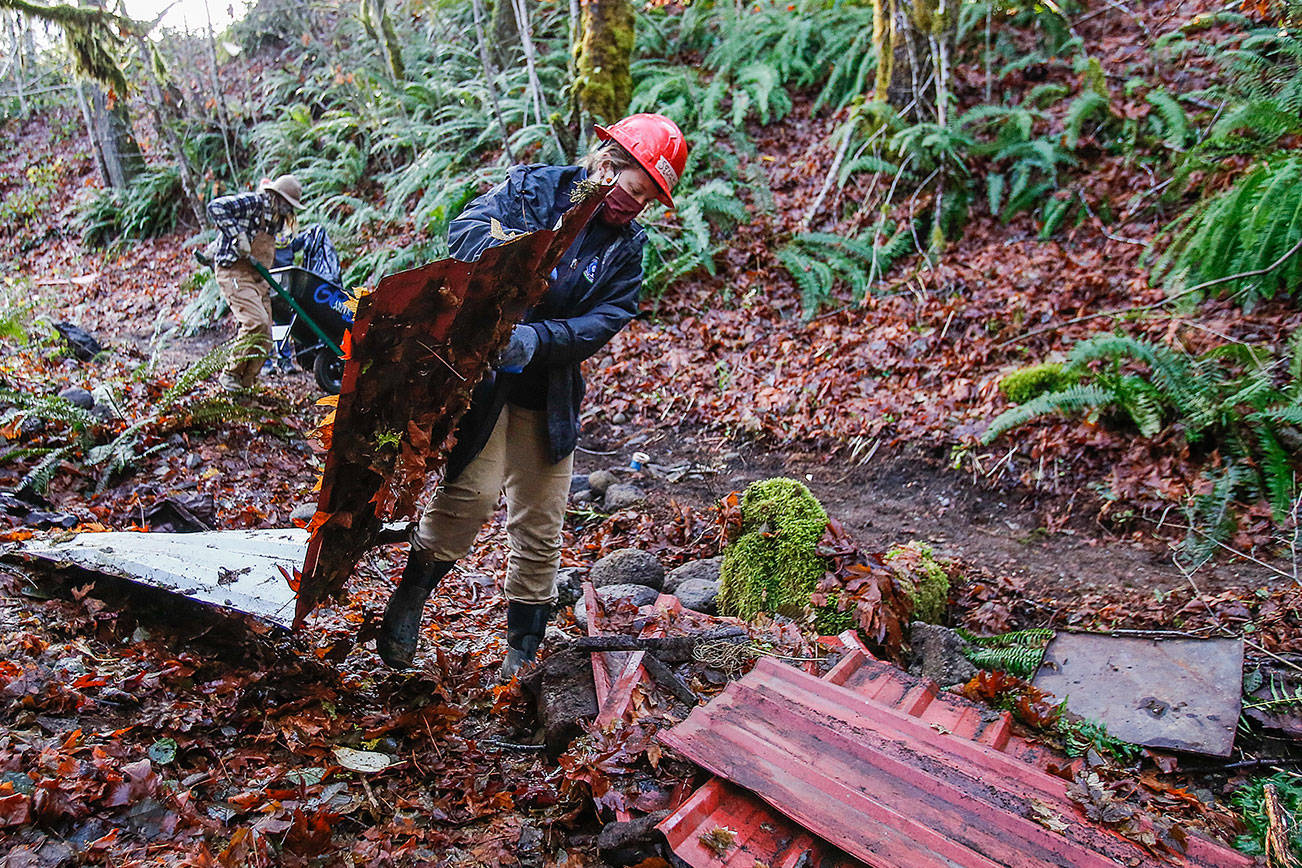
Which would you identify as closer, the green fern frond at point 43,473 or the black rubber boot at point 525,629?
→ the black rubber boot at point 525,629

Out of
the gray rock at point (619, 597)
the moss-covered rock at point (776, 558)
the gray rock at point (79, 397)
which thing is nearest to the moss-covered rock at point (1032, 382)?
the moss-covered rock at point (776, 558)

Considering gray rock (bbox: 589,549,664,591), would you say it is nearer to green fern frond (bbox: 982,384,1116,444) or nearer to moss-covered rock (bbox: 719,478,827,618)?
moss-covered rock (bbox: 719,478,827,618)

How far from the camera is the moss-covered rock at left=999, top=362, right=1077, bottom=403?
5.93 meters

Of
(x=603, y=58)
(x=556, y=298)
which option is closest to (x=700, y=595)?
(x=556, y=298)

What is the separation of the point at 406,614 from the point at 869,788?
1.87 m

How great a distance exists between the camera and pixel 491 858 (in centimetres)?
228

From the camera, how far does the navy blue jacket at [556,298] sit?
2.95 m

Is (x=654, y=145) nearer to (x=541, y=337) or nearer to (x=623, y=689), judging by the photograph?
(x=541, y=337)

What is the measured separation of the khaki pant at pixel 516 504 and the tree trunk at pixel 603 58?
25.2 feet

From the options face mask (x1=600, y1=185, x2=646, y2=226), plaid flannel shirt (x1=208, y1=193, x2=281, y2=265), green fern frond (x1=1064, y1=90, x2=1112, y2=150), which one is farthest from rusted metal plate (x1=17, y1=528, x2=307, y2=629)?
green fern frond (x1=1064, y1=90, x2=1112, y2=150)

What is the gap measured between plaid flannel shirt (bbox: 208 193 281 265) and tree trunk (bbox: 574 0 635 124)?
4.47 m

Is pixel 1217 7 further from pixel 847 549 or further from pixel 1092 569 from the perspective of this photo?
pixel 847 549

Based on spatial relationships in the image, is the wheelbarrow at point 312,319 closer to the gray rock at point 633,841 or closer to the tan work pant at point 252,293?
the tan work pant at point 252,293

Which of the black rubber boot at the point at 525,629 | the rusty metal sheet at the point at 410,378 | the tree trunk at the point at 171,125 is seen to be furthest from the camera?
the tree trunk at the point at 171,125
